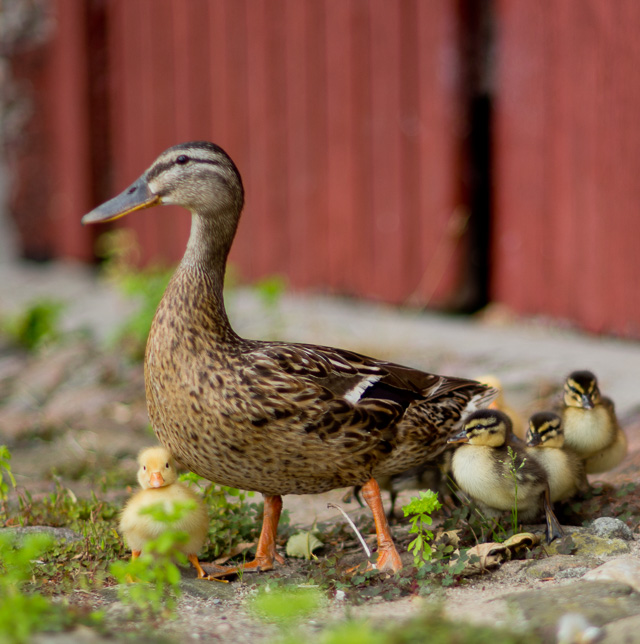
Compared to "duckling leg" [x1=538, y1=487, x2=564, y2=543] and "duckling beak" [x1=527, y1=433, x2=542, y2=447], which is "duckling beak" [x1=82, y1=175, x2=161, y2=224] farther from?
"duckling leg" [x1=538, y1=487, x2=564, y2=543]

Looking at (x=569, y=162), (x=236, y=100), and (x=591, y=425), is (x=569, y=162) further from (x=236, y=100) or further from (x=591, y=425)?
(x=236, y=100)

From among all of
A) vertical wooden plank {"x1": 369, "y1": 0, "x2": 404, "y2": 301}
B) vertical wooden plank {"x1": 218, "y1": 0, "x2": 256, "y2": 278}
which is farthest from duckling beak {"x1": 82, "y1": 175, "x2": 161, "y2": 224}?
vertical wooden plank {"x1": 218, "y1": 0, "x2": 256, "y2": 278}

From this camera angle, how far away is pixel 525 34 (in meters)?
6.87

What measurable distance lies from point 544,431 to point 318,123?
4875mm

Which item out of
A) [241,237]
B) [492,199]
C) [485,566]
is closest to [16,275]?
[241,237]

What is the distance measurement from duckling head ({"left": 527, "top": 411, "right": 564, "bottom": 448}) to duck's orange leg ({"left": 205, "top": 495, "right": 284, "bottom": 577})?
1.04m

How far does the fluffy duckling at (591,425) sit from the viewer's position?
13.5 ft

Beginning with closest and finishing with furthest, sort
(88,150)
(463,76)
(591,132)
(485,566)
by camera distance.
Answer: (485,566) < (591,132) < (463,76) < (88,150)

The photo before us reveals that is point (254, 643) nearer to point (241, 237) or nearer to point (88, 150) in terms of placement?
point (241, 237)

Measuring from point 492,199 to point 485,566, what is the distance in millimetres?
Result: 4415

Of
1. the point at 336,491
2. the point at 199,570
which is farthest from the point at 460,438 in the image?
the point at 336,491

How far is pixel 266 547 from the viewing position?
3.80 metres

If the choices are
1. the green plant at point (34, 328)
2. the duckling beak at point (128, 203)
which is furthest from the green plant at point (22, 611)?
the green plant at point (34, 328)

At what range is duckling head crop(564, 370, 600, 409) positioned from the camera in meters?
4.16
